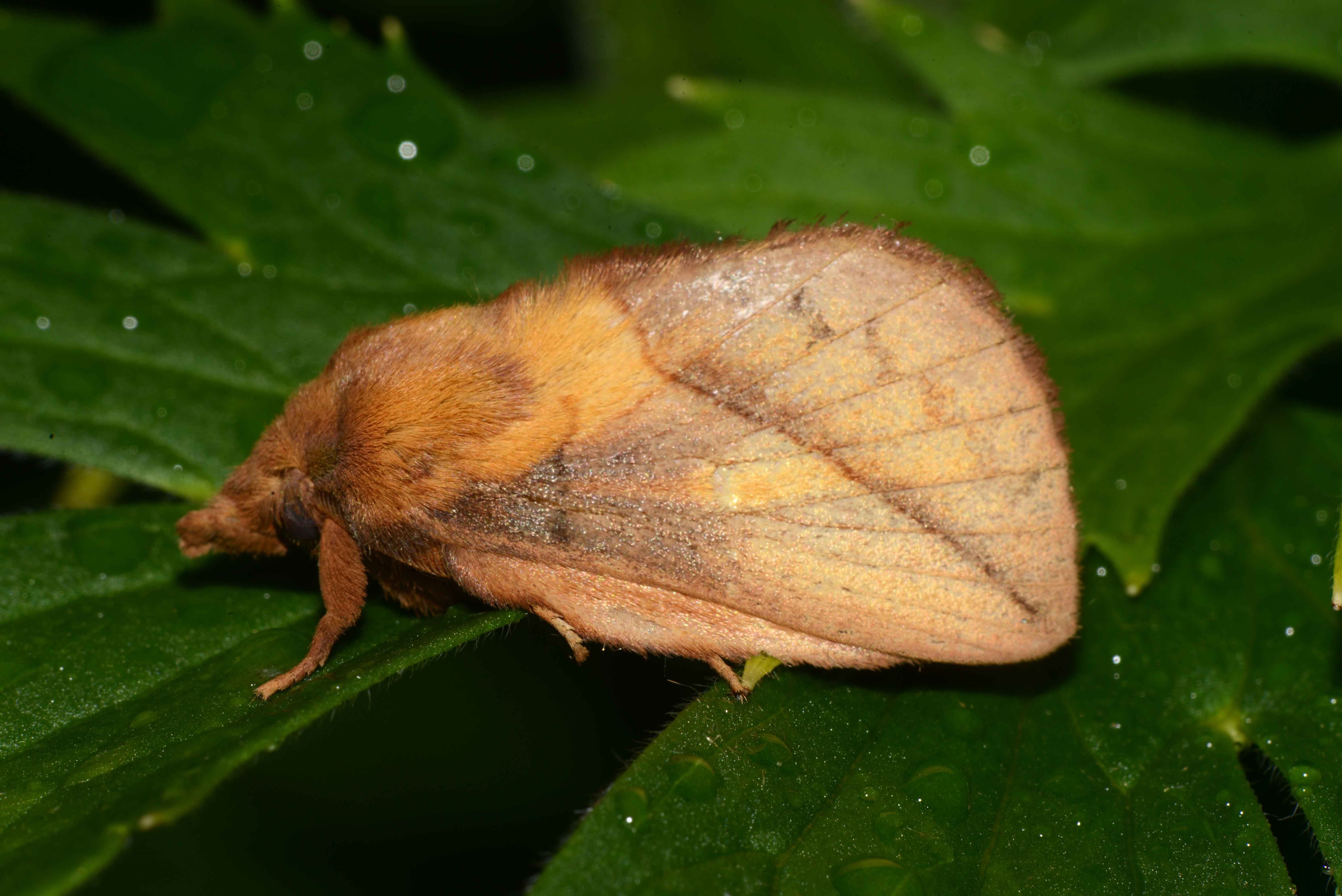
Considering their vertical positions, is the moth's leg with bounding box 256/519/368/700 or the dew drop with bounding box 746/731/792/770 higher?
the moth's leg with bounding box 256/519/368/700

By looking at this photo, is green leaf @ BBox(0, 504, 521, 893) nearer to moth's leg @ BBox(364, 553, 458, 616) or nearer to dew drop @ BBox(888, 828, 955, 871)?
moth's leg @ BBox(364, 553, 458, 616)

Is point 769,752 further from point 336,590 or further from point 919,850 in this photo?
point 336,590

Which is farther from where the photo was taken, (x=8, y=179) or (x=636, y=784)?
(x=8, y=179)

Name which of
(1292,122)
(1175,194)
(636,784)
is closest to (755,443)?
(636,784)

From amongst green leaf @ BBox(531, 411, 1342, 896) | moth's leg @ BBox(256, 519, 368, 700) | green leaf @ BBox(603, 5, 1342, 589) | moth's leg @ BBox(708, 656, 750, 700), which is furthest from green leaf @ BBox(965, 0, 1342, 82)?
moth's leg @ BBox(256, 519, 368, 700)

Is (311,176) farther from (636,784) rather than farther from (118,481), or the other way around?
(636,784)

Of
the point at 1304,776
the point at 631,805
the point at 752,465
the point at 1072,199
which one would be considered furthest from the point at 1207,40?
Result: the point at 631,805
